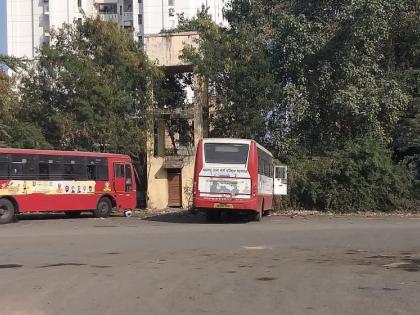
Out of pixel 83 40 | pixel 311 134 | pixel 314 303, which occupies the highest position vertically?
pixel 83 40

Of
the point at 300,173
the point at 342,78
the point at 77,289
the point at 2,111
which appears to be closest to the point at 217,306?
the point at 77,289

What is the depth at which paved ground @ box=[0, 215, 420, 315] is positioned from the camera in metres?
7.93

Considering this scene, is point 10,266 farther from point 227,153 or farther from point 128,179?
point 128,179

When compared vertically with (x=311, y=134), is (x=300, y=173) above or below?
below

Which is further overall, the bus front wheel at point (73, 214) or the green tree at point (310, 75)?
the green tree at point (310, 75)

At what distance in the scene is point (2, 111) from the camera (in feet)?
111

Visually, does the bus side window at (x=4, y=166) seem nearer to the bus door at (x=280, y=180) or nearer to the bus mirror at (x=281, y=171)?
the bus door at (x=280, y=180)

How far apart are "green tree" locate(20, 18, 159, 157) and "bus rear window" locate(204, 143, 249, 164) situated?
11.3m

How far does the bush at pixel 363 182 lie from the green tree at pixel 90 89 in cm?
1113

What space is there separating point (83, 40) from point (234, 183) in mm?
16949

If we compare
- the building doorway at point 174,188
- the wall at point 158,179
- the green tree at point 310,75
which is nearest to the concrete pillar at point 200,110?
the green tree at point 310,75

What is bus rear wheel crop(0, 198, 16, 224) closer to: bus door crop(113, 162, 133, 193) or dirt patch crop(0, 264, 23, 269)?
bus door crop(113, 162, 133, 193)

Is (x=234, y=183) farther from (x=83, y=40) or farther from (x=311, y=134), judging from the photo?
(x=83, y=40)

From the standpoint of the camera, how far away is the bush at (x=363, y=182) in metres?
29.7
